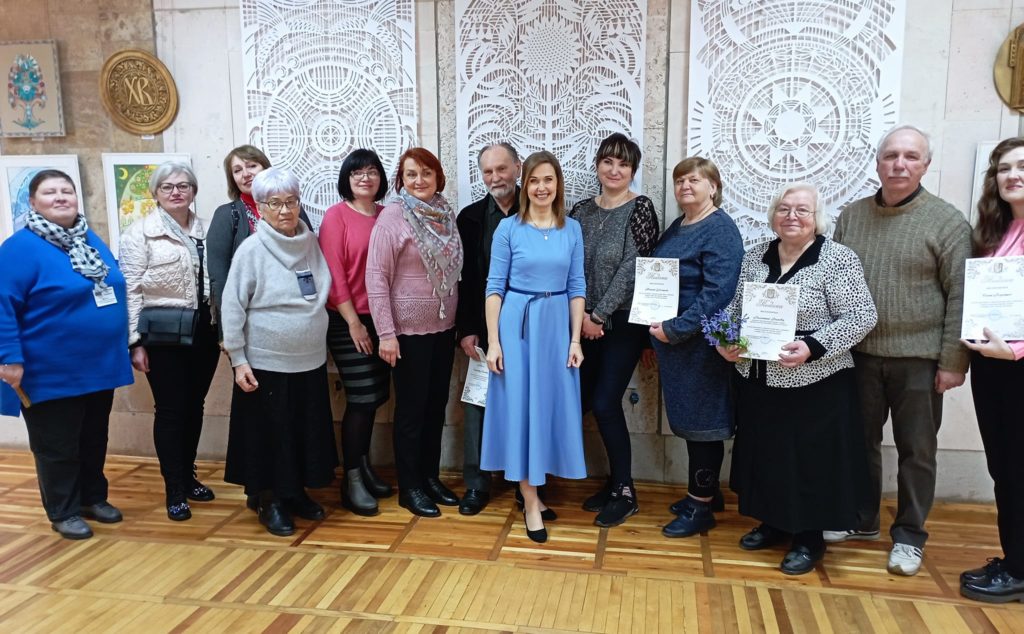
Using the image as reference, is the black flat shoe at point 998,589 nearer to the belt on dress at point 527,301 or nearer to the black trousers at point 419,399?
the belt on dress at point 527,301

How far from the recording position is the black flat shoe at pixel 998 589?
100 inches

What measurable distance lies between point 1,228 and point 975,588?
5295 mm

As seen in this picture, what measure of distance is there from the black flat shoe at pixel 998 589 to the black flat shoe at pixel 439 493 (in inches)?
86.0

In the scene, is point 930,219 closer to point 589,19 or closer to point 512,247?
point 512,247

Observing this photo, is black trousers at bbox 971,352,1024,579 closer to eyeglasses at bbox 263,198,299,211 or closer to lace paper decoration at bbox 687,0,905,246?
lace paper decoration at bbox 687,0,905,246

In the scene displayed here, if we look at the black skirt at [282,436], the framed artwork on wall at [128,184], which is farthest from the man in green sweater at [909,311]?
the framed artwork on wall at [128,184]

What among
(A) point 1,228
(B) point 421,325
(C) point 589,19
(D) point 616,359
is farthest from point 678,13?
(A) point 1,228

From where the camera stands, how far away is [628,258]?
3127mm

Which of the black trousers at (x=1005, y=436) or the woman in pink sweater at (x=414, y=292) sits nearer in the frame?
the black trousers at (x=1005, y=436)

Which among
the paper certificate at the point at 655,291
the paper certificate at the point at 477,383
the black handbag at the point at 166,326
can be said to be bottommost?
the paper certificate at the point at 477,383

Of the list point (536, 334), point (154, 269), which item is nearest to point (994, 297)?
point (536, 334)

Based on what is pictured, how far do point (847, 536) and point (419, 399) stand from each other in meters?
2.03

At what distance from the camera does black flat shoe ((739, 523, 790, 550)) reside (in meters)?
2.96

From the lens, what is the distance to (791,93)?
3412 mm
